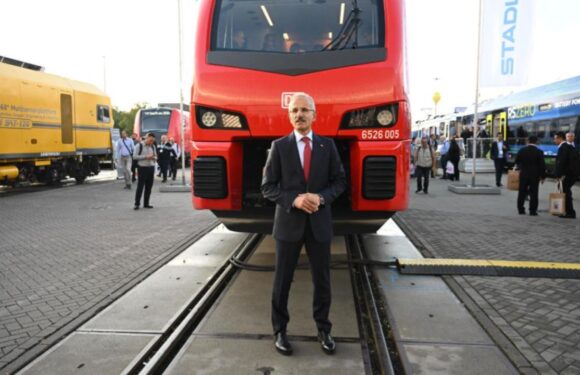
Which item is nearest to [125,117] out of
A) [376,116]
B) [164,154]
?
[164,154]

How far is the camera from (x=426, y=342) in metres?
3.79

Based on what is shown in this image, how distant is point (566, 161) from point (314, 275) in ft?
27.7

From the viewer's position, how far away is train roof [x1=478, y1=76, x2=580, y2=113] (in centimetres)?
2002

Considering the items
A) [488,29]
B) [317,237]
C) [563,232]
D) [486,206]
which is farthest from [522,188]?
[317,237]

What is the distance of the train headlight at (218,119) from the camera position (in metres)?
4.94

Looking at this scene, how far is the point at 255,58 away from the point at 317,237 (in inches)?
89.8

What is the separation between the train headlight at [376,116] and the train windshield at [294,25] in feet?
2.47

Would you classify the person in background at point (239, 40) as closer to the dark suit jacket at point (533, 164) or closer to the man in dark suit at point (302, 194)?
the man in dark suit at point (302, 194)

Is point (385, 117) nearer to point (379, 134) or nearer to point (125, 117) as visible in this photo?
point (379, 134)

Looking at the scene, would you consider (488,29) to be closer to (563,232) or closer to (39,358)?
(563,232)

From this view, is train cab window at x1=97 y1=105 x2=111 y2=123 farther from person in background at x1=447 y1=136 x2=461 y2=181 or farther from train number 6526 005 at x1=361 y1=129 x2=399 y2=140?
train number 6526 005 at x1=361 y1=129 x2=399 y2=140

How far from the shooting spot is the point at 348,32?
515cm

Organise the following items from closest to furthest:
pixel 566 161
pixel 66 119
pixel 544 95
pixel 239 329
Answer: pixel 239 329
pixel 566 161
pixel 66 119
pixel 544 95

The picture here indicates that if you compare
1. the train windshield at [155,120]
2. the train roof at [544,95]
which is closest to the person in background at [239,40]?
the train roof at [544,95]
